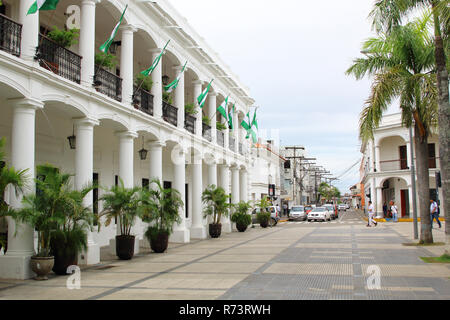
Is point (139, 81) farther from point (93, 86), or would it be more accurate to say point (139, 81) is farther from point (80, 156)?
point (80, 156)

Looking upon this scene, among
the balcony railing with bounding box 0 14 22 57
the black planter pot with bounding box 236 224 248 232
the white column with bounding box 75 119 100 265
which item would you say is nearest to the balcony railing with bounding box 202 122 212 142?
the black planter pot with bounding box 236 224 248 232

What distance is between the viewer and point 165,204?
1546 cm

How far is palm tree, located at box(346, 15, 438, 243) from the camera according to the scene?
14766mm

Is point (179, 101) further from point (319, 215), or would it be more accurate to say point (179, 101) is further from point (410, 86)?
point (319, 215)

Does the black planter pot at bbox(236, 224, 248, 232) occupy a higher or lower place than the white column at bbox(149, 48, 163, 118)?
lower

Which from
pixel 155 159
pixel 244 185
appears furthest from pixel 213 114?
pixel 244 185

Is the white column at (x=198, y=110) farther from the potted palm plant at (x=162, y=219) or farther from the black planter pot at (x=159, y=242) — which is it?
the black planter pot at (x=159, y=242)

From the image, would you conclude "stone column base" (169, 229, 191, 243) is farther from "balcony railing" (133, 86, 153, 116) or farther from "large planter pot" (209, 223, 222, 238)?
"balcony railing" (133, 86, 153, 116)

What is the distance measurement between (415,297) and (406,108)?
9858mm

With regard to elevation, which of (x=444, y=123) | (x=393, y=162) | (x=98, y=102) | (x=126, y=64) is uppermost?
(x=126, y=64)

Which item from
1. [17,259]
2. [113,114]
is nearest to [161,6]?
[113,114]

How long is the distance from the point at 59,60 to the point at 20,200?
14.4ft

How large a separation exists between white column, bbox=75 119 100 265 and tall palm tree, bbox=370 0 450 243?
9.67m

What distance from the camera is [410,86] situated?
14875mm
